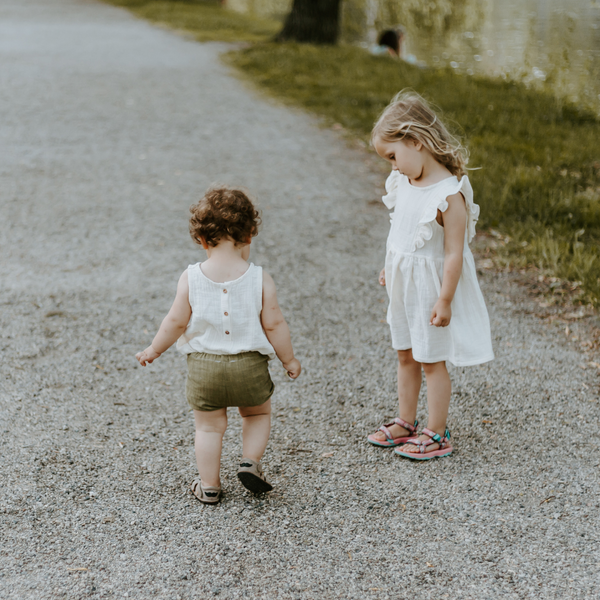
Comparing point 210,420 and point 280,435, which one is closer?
point 210,420

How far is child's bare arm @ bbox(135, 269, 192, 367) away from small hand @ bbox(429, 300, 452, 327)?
906 mm

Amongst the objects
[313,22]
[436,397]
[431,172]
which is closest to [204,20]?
[313,22]

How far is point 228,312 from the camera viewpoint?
2324mm

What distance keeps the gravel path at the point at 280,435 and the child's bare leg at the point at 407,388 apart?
14 cm

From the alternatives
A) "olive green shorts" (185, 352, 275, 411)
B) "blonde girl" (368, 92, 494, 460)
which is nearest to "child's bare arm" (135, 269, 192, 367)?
"olive green shorts" (185, 352, 275, 411)

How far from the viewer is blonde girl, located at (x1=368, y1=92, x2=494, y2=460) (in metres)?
2.52

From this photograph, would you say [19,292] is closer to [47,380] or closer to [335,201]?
[47,380]

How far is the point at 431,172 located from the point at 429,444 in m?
1.09

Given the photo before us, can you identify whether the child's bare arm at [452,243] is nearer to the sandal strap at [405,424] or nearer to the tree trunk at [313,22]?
the sandal strap at [405,424]

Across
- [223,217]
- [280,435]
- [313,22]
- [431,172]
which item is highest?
[313,22]

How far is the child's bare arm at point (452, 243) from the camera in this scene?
8.20ft

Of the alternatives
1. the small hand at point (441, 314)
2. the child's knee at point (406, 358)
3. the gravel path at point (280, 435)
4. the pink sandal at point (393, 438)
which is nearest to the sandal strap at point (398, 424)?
the pink sandal at point (393, 438)

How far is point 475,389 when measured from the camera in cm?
333

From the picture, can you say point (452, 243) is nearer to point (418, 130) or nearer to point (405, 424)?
point (418, 130)
